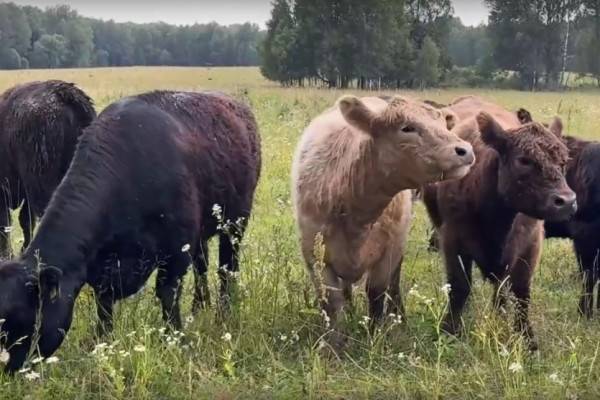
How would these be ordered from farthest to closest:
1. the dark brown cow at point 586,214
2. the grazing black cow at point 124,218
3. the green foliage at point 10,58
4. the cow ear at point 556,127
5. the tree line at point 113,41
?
1. the tree line at point 113,41
2. the green foliage at point 10,58
3. the dark brown cow at point 586,214
4. the cow ear at point 556,127
5. the grazing black cow at point 124,218

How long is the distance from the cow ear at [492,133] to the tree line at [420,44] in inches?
1909

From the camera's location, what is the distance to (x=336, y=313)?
588 centimetres

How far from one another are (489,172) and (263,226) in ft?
13.0

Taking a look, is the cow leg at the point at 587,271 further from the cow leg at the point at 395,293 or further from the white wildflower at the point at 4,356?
the white wildflower at the point at 4,356

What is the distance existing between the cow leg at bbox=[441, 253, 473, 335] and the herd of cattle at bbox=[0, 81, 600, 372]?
Result: 1cm

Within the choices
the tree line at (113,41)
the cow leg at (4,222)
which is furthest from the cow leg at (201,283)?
the tree line at (113,41)

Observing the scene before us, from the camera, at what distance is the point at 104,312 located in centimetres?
581

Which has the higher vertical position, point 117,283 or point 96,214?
point 96,214

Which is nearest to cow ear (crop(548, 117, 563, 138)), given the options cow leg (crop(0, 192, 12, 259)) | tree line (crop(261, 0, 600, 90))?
cow leg (crop(0, 192, 12, 259))

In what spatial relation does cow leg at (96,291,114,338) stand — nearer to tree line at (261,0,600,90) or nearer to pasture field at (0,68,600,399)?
pasture field at (0,68,600,399)

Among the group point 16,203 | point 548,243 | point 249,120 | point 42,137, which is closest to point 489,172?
point 249,120

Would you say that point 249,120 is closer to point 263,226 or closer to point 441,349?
point 263,226

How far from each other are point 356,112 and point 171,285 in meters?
1.93

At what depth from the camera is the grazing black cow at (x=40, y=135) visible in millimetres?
8188
